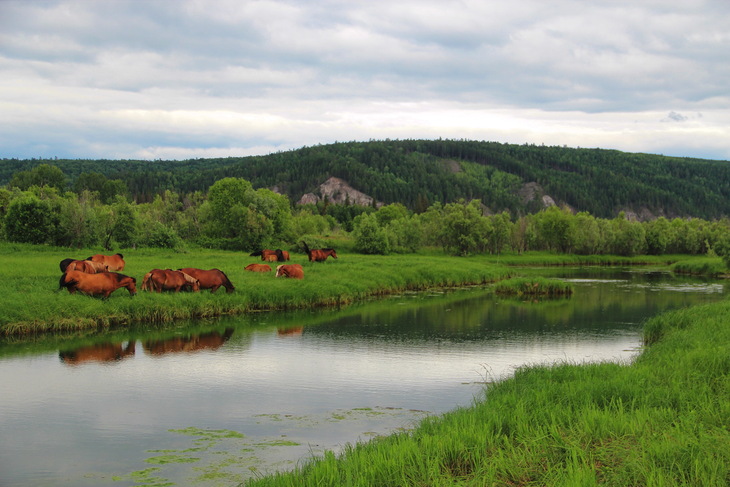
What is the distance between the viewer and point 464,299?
1566 inches

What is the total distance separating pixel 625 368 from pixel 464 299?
2522cm

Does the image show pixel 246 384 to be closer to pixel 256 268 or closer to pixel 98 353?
pixel 98 353

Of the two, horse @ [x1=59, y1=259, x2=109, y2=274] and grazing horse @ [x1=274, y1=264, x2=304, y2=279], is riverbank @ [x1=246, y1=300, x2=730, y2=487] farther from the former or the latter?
grazing horse @ [x1=274, y1=264, x2=304, y2=279]

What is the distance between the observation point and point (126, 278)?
2719cm

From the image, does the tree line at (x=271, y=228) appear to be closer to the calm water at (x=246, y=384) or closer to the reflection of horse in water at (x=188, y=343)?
the calm water at (x=246, y=384)

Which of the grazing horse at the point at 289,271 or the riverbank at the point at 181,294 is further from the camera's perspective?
the grazing horse at the point at 289,271

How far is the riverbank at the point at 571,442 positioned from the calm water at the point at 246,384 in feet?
8.08

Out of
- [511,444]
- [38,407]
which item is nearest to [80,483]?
[38,407]

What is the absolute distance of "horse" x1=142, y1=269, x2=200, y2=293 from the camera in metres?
28.9

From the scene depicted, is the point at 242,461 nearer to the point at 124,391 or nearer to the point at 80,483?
the point at 80,483

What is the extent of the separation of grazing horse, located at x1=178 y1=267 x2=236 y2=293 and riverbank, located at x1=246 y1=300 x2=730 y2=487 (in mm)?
20713

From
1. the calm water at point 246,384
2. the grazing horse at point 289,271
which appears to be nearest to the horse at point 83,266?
the calm water at point 246,384

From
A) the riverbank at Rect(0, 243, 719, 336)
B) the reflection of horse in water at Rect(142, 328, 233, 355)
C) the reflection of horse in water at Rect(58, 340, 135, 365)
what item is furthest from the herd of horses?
the reflection of horse in water at Rect(58, 340, 135, 365)

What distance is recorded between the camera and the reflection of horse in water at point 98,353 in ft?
65.2
